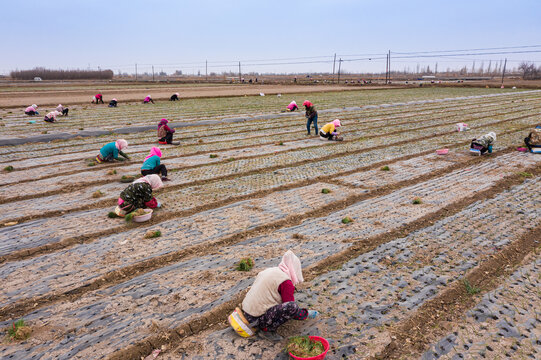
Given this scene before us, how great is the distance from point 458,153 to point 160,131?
11.1 m

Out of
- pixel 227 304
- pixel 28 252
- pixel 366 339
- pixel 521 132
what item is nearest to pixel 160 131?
pixel 28 252

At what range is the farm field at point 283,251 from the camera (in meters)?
4.05

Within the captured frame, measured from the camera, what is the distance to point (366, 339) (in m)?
3.99

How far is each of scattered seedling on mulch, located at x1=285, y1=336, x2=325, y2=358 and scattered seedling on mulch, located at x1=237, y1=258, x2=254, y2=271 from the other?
161cm

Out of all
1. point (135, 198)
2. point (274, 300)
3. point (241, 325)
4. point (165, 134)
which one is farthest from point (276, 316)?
point (165, 134)

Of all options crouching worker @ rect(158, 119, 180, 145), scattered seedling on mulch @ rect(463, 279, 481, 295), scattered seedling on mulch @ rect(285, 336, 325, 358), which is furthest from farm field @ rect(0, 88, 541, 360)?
crouching worker @ rect(158, 119, 180, 145)

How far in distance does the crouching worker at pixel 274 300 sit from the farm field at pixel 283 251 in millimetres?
192

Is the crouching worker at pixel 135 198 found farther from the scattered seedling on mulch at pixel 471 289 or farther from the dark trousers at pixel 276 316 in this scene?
the scattered seedling on mulch at pixel 471 289

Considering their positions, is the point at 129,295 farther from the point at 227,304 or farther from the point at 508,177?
the point at 508,177

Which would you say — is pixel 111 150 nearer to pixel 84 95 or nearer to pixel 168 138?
pixel 168 138

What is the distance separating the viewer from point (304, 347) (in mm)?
3754

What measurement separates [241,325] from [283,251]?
2051 millimetres

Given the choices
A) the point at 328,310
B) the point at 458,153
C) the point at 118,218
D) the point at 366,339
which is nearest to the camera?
the point at 366,339

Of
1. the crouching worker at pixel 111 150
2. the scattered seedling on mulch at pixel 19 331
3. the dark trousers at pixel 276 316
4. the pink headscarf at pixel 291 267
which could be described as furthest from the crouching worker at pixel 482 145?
the scattered seedling on mulch at pixel 19 331
